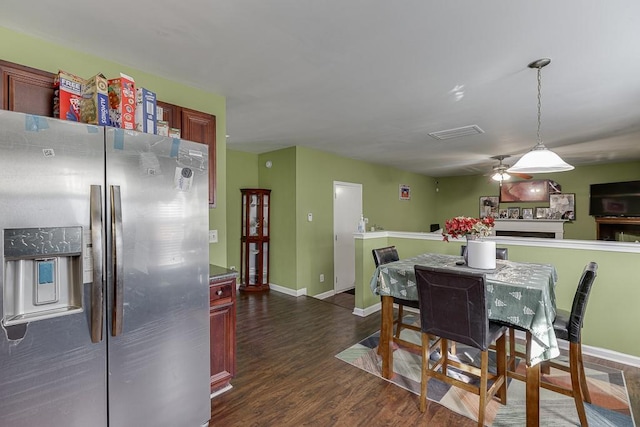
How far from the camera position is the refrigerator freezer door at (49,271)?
122cm

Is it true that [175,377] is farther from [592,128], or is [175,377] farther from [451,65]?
[592,128]

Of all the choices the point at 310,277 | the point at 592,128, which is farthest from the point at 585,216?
the point at 310,277

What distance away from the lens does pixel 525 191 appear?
287 inches

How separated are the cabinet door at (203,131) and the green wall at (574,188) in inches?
295

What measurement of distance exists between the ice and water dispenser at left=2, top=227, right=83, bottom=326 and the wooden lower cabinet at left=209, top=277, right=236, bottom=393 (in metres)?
0.83

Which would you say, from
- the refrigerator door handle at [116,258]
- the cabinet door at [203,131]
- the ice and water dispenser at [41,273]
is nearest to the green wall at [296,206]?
the cabinet door at [203,131]

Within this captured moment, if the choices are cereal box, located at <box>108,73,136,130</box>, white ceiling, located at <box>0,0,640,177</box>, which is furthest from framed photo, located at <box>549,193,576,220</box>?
cereal box, located at <box>108,73,136,130</box>

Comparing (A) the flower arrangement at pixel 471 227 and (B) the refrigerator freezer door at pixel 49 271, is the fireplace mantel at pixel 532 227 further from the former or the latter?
(B) the refrigerator freezer door at pixel 49 271

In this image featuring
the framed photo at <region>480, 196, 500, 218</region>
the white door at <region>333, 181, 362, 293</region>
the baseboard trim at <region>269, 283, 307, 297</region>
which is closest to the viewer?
the baseboard trim at <region>269, 283, 307, 297</region>

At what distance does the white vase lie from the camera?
7.88 ft

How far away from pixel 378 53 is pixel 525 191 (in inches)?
276

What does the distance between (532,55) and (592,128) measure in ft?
8.78

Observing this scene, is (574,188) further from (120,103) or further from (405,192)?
(120,103)

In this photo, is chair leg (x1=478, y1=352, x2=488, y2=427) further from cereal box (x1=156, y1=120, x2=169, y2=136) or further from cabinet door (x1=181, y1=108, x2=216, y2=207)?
cereal box (x1=156, y1=120, x2=169, y2=136)
